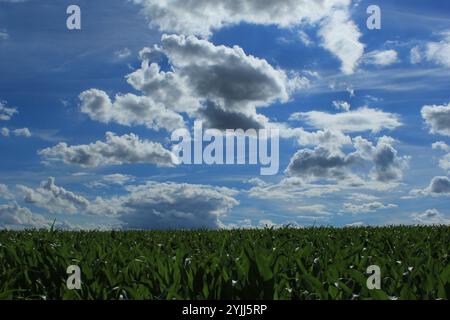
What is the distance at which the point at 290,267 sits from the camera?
6555 mm

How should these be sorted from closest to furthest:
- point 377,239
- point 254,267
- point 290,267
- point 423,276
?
point 254,267 → point 423,276 → point 290,267 → point 377,239

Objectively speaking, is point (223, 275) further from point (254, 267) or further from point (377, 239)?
point (377, 239)
